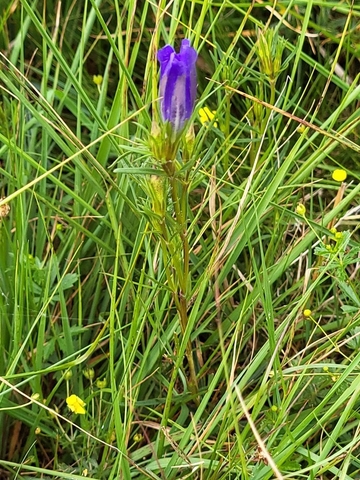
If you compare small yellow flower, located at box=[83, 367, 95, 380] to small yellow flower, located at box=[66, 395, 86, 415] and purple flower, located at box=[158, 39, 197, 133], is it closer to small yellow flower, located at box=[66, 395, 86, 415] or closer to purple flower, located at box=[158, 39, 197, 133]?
small yellow flower, located at box=[66, 395, 86, 415]

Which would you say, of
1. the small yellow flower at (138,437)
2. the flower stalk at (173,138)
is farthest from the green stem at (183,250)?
the small yellow flower at (138,437)

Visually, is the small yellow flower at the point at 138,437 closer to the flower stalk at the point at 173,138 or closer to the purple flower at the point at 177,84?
the flower stalk at the point at 173,138

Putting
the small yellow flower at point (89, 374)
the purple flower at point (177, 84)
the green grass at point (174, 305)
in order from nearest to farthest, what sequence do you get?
1. the purple flower at point (177, 84)
2. the green grass at point (174, 305)
3. the small yellow flower at point (89, 374)

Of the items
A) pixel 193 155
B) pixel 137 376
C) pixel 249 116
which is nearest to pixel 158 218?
pixel 193 155

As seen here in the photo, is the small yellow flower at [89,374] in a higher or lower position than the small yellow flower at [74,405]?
lower

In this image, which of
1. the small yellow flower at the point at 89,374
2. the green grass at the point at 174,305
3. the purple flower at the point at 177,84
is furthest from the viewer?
the small yellow flower at the point at 89,374

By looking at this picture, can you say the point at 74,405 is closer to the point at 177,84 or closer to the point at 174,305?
the point at 174,305

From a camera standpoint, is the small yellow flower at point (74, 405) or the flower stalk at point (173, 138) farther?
the small yellow flower at point (74, 405)
